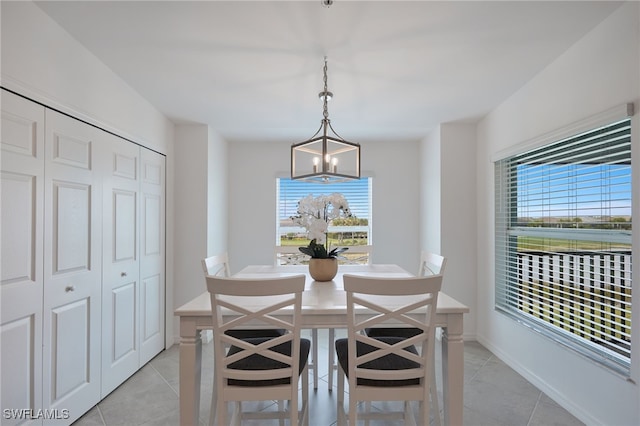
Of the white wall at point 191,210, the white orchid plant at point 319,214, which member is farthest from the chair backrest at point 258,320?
the white wall at point 191,210

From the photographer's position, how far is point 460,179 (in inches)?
145

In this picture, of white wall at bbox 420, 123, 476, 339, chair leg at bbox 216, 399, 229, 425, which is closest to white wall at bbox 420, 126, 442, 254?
white wall at bbox 420, 123, 476, 339

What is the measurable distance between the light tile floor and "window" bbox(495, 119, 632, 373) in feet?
1.59

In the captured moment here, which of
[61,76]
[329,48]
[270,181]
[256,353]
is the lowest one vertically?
[256,353]

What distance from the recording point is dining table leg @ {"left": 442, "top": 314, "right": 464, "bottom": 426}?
1698 mm

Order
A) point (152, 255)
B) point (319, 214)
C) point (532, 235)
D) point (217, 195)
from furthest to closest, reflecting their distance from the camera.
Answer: point (217, 195)
point (152, 255)
point (532, 235)
point (319, 214)

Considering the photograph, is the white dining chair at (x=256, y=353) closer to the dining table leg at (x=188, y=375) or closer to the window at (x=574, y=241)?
the dining table leg at (x=188, y=375)

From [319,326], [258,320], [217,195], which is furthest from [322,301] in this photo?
[217,195]

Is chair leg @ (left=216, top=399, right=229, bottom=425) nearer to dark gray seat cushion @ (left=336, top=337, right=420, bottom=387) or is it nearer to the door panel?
dark gray seat cushion @ (left=336, top=337, right=420, bottom=387)

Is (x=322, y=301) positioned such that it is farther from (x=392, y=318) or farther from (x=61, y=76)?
(x=61, y=76)

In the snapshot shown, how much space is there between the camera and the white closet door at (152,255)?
3.01 metres

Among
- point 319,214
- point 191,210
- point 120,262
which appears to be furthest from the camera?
point 191,210

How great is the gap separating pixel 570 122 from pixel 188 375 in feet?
9.19

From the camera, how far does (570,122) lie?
2.22 m
